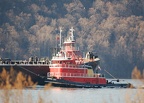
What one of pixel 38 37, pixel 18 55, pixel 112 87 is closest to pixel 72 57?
pixel 112 87

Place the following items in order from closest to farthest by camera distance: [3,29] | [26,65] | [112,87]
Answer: [112,87] → [26,65] → [3,29]

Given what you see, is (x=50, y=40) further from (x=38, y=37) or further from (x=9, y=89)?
(x=9, y=89)

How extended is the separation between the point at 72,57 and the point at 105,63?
89422 mm

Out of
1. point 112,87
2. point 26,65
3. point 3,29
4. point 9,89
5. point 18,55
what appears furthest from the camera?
point 3,29

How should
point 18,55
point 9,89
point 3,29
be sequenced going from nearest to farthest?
point 9,89
point 18,55
point 3,29

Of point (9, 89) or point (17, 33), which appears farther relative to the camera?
point (17, 33)

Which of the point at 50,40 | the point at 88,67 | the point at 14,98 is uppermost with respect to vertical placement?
the point at 50,40

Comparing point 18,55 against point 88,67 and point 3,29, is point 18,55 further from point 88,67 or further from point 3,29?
point 88,67

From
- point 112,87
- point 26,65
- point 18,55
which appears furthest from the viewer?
point 18,55

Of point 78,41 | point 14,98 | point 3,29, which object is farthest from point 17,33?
point 14,98

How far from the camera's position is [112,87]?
98.4 metres

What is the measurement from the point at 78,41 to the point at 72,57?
314 ft

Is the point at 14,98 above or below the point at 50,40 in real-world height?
below

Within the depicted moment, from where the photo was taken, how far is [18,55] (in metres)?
185
